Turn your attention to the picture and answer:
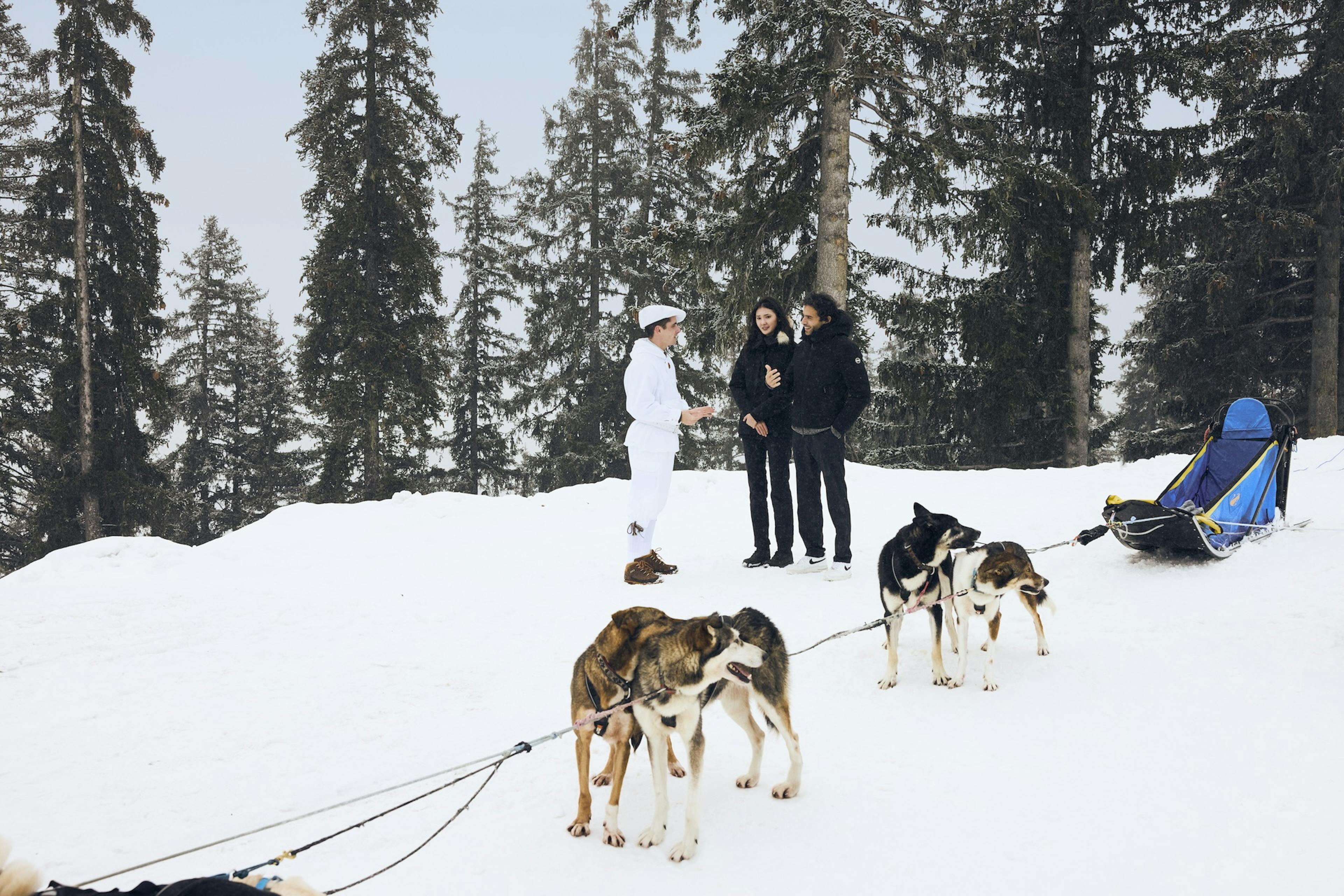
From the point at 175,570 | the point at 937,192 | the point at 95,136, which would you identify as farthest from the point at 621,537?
the point at 95,136

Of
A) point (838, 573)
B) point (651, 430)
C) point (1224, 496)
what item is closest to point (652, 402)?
point (651, 430)

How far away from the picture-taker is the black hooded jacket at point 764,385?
24.2 ft

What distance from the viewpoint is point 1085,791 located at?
333 cm

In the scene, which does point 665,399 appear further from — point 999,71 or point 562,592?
point 999,71

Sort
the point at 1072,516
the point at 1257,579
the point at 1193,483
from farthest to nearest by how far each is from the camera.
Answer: the point at 1072,516
the point at 1193,483
the point at 1257,579

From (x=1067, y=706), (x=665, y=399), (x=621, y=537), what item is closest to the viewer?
(x=1067, y=706)

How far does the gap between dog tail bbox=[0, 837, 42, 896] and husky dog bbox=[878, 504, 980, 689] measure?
4.05m

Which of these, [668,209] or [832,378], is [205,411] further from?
[832,378]

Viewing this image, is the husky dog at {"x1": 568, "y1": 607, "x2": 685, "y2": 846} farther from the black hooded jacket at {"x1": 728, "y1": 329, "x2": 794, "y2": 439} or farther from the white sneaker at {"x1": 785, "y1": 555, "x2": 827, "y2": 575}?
the black hooded jacket at {"x1": 728, "y1": 329, "x2": 794, "y2": 439}

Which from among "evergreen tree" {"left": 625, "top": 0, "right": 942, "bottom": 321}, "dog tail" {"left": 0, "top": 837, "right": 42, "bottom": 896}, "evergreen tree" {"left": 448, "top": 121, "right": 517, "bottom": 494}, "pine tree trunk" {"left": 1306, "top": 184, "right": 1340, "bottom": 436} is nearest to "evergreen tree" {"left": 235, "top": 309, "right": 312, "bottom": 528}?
"evergreen tree" {"left": 448, "top": 121, "right": 517, "bottom": 494}

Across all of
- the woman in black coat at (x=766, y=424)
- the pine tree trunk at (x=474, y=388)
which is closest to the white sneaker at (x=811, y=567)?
the woman in black coat at (x=766, y=424)

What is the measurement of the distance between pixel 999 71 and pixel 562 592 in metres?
15.7

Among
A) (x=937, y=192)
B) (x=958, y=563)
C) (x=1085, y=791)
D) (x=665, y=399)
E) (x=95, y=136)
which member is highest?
(x=95, y=136)

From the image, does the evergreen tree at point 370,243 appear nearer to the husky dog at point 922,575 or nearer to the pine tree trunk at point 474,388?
the pine tree trunk at point 474,388
